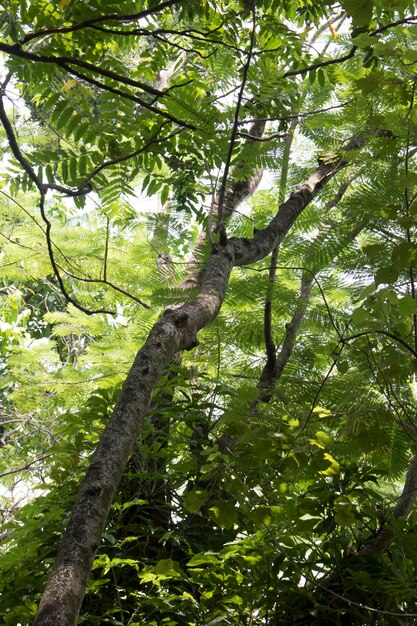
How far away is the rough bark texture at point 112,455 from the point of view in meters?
1.33

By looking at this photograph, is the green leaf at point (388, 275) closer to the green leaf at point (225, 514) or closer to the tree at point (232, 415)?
the tree at point (232, 415)

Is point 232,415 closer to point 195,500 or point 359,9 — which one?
point 195,500

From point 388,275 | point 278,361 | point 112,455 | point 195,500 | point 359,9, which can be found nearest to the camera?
point 112,455

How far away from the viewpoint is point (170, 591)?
264cm

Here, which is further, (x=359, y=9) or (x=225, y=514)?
(x=225, y=514)

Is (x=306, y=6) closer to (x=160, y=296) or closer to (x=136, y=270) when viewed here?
(x=160, y=296)

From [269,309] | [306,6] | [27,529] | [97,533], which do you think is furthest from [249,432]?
[306,6]

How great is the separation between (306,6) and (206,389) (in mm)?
2016

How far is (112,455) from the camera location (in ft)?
5.48

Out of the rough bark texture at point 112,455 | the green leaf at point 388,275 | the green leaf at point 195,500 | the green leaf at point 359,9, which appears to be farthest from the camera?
the green leaf at point 195,500

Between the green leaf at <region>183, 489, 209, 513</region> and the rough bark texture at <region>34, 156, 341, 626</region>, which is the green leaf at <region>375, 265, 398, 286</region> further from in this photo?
the green leaf at <region>183, 489, 209, 513</region>

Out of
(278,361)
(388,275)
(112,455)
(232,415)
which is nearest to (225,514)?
(232,415)

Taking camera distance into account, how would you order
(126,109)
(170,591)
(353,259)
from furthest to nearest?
(353,259) < (126,109) < (170,591)

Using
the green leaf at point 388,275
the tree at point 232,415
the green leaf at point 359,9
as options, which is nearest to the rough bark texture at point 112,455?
the tree at point 232,415
